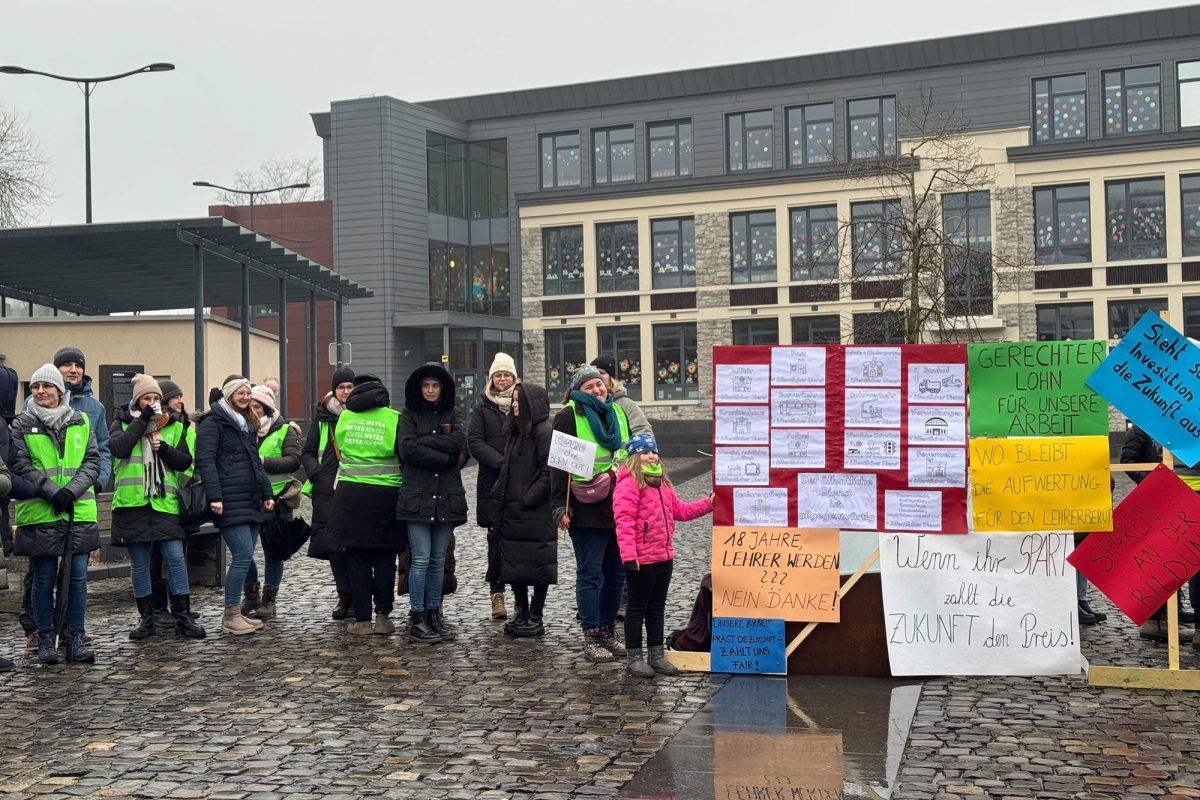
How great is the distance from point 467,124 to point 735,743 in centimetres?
4517

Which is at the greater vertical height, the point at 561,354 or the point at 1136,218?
the point at 1136,218

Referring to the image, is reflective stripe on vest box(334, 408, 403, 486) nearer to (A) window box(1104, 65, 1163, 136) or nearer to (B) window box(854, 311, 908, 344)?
(B) window box(854, 311, 908, 344)

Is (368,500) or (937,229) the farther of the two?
(937,229)

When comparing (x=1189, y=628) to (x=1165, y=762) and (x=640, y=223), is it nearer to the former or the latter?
(x=1165, y=762)

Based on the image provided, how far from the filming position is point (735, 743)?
648 centimetres

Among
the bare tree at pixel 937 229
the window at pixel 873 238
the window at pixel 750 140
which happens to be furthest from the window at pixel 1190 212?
the window at pixel 750 140

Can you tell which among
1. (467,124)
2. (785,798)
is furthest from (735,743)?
(467,124)

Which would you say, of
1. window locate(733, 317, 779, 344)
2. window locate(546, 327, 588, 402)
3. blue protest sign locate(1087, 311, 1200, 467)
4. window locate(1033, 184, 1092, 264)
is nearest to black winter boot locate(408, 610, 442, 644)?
blue protest sign locate(1087, 311, 1200, 467)

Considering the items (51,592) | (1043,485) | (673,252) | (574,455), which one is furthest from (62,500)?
(673,252)

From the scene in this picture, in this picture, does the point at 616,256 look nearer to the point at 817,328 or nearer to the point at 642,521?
the point at 817,328

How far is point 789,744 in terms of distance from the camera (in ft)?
21.2

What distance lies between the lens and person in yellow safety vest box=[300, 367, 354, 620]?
33.8 feet

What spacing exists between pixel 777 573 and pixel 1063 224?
3549 cm

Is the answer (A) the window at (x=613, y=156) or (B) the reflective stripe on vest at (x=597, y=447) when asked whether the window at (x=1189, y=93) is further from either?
(B) the reflective stripe on vest at (x=597, y=447)
